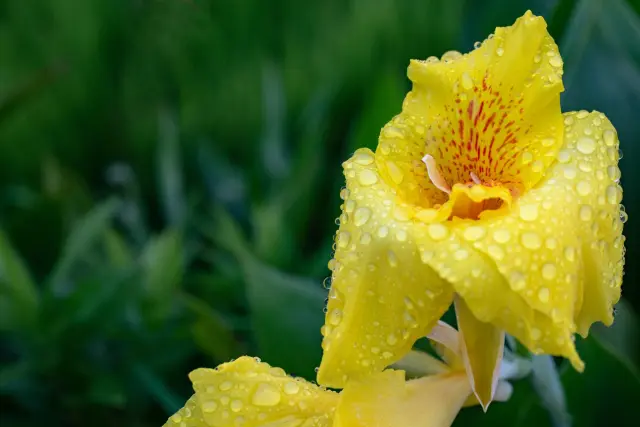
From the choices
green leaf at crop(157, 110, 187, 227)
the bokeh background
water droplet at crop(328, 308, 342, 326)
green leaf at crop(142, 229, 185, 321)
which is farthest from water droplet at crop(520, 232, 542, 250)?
green leaf at crop(157, 110, 187, 227)

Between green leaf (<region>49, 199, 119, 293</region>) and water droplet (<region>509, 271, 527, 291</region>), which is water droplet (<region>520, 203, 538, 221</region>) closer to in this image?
water droplet (<region>509, 271, 527, 291</region>)

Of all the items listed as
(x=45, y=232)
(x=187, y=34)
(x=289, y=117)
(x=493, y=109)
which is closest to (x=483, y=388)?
(x=493, y=109)

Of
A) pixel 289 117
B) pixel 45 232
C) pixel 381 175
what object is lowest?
pixel 381 175

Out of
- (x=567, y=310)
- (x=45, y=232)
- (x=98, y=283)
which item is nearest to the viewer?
(x=567, y=310)

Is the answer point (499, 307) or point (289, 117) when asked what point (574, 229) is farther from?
point (289, 117)

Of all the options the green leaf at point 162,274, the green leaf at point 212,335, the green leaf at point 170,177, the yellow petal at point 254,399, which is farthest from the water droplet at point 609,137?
the green leaf at point 170,177

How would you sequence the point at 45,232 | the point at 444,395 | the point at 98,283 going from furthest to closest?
the point at 45,232, the point at 98,283, the point at 444,395
